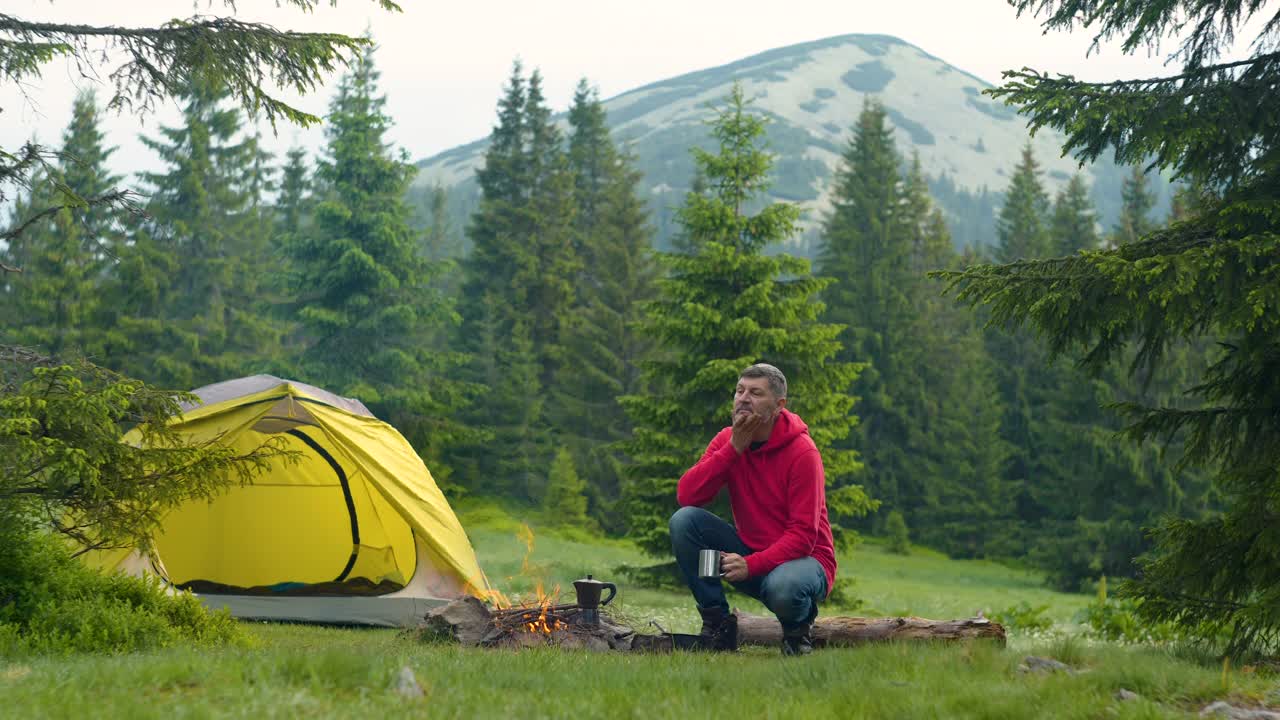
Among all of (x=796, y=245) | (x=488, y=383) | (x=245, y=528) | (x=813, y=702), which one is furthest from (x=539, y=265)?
(x=796, y=245)

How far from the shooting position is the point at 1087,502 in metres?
29.7

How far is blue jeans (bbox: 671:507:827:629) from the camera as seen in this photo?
570 cm

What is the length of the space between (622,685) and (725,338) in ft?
37.2

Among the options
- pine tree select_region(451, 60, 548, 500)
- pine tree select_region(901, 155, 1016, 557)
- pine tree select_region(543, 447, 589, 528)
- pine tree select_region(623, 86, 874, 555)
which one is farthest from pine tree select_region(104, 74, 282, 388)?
pine tree select_region(901, 155, 1016, 557)

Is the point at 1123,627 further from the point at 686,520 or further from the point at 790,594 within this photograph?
the point at 686,520

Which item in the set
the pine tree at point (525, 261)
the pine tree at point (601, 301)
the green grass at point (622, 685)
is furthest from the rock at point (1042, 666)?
the pine tree at point (525, 261)

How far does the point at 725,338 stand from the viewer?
1547cm

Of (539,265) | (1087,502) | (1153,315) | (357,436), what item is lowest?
(1087,502)

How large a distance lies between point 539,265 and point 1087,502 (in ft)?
64.3

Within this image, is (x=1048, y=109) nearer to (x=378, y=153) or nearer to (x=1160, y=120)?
(x=1160, y=120)

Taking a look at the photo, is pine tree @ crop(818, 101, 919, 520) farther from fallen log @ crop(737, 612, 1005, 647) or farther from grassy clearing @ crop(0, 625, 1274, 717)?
grassy clearing @ crop(0, 625, 1274, 717)

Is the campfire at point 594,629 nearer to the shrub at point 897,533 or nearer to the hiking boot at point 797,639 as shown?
the hiking boot at point 797,639

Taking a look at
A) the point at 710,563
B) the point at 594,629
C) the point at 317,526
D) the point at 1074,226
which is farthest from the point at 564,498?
the point at 710,563

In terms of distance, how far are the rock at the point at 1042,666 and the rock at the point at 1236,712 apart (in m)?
0.58
